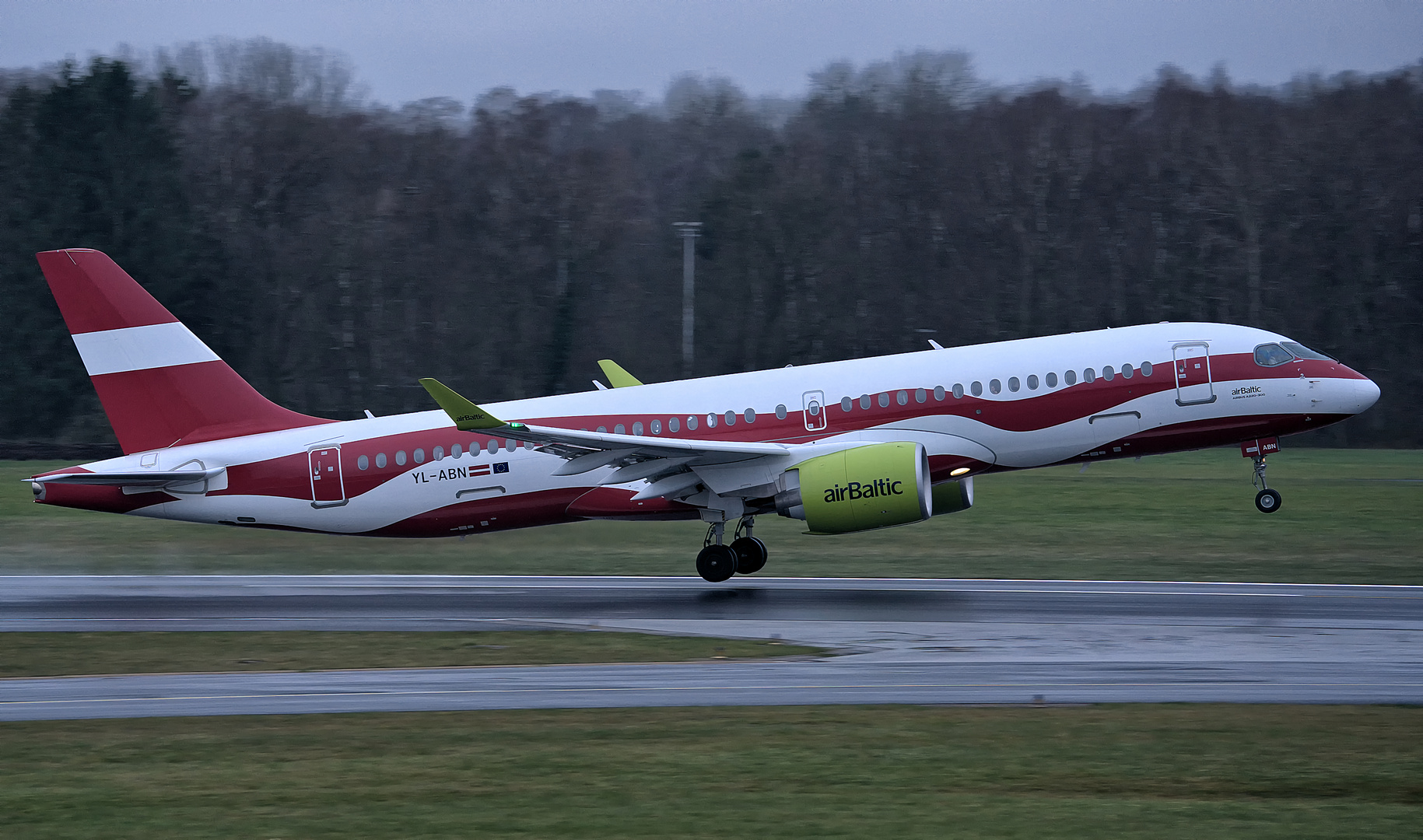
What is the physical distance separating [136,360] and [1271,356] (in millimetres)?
18835

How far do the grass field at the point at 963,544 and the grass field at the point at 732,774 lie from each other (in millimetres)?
11509

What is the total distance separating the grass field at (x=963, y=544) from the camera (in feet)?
81.5

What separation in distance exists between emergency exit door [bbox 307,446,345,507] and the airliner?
32 mm

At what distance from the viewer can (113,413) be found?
2419 centimetres

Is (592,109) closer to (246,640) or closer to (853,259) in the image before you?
(853,259)

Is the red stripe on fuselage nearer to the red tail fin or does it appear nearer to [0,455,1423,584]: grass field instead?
Answer: [0,455,1423,584]: grass field

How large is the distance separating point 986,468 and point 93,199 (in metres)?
49.0

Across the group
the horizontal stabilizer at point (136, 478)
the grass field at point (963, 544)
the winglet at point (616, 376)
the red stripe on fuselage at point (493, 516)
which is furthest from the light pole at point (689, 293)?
the horizontal stabilizer at point (136, 478)

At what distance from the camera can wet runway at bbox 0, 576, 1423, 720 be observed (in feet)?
47.1

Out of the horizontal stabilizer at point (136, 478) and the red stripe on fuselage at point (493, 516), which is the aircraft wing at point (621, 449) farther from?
the horizontal stabilizer at point (136, 478)

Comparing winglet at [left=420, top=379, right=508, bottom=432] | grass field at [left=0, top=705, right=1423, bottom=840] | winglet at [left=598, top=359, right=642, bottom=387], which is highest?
winglet at [left=598, top=359, right=642, bottom=387]

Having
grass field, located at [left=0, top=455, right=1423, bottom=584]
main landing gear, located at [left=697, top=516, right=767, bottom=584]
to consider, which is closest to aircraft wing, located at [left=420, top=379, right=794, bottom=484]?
main landing gear, located at [left=697, top=516, right=767, bottom=584]

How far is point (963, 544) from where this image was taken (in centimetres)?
2775

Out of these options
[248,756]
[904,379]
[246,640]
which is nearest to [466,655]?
[246,640]
